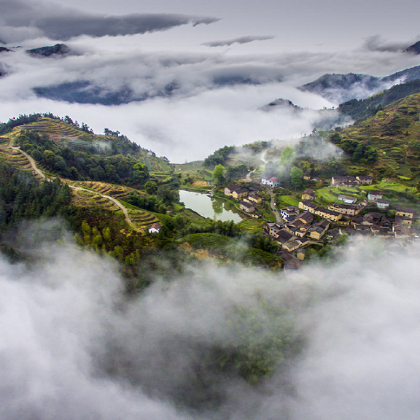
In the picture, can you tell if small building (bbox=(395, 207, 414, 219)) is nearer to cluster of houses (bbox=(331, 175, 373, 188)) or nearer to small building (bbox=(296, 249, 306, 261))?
cluster of houses (bbox=(331, 175, 373, 188))

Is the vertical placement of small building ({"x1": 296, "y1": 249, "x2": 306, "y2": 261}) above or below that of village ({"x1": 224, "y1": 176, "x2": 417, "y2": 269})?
below

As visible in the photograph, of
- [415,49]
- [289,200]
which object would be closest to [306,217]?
[289,200]

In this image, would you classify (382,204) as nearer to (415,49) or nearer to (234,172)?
(234,172)

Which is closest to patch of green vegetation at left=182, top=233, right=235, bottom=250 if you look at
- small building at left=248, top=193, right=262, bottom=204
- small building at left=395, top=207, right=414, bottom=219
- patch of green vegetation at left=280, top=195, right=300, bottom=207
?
small building at left=248, top=193, right=262, bottom=204

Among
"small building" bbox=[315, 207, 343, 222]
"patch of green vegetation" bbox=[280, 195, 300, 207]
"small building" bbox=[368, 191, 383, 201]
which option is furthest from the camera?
"patch of green vegetation" bbox=[280, 195, 300, 207]

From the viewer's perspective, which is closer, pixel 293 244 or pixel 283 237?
pixel 293 244

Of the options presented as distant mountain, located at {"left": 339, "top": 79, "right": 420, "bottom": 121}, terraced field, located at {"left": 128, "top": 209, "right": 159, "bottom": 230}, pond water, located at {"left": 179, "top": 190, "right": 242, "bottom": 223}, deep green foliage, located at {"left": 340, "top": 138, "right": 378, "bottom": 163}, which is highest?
distant mountain, located at {"left": 339, "top": 79, "right": 420, "bottom": 121}

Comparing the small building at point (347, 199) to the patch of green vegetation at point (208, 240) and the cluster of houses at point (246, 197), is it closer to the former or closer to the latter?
the cluster of houses at point (246, 197)

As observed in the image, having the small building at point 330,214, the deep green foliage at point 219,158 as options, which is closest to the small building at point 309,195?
the small building at point 330,214
